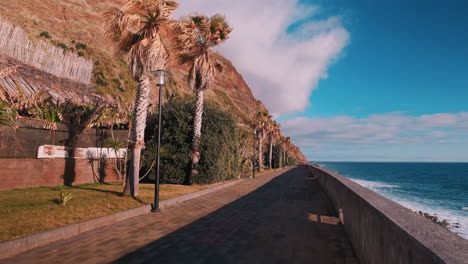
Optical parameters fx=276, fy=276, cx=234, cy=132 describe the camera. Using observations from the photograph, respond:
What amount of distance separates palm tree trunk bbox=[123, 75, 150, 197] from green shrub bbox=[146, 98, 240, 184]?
6.48 m

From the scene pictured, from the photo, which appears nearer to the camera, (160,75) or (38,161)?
(160,75)

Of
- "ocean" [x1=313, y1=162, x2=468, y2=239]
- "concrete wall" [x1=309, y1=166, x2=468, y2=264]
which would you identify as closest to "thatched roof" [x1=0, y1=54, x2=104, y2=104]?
"concrete wall" [x1=309, y1=166, x2=468, y2=264]

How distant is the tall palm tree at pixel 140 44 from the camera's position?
11258 mm

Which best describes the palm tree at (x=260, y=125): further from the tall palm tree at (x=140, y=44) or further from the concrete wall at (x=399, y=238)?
the concrete wall at (x=399, y=238)

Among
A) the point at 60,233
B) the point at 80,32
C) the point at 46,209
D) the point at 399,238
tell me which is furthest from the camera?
the point at 80,32

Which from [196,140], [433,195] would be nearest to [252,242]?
[196,140]

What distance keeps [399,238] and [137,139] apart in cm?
1033

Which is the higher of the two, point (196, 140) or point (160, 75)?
point (160, 75)

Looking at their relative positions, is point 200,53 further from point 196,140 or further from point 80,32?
point 80,32

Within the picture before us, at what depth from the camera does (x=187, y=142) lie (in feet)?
63.2

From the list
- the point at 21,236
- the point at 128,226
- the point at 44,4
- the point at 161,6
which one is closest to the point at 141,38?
the point at 161,6

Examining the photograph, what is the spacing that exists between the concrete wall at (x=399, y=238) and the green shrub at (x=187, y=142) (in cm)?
1414

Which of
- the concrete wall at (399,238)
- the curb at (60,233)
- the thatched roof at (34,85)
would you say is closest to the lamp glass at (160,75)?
the curb at (60,233)

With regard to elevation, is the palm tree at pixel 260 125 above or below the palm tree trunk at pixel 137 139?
above
